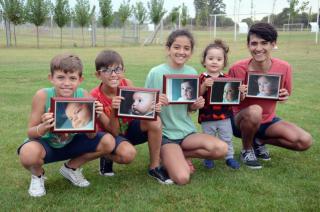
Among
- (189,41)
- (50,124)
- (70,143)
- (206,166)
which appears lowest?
(206,166)

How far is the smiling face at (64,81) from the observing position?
11.7ft

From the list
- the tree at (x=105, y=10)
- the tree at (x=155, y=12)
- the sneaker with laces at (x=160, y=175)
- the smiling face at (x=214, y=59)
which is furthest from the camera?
the tree at (x=155, y=12)

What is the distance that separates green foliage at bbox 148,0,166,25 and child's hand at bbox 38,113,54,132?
35.1 m

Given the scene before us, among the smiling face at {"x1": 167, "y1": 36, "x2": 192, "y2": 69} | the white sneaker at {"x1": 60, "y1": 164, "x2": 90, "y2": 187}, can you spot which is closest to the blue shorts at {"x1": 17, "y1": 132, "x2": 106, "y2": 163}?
the white sneaker at {"x1": 60, "y1": 164, "x2": 90, "y2": 187}

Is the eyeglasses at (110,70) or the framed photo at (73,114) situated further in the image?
the eyeglasses at (110,70)

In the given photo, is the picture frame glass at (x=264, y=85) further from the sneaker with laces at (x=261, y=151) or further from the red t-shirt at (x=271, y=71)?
the sneaker with laces at (x=261, y=151)

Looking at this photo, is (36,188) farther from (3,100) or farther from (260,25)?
(3,100)

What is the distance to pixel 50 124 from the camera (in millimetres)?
3396

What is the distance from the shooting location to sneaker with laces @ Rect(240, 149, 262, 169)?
4414 mm

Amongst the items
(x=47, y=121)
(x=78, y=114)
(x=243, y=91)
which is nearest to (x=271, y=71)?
(x=243, y=91)

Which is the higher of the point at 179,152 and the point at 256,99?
the point at 256,99

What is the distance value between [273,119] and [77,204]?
7.84ft

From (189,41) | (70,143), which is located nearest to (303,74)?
(189,41)

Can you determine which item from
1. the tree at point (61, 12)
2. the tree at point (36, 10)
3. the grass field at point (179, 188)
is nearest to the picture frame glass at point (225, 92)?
the grass field at point (179, 188)
